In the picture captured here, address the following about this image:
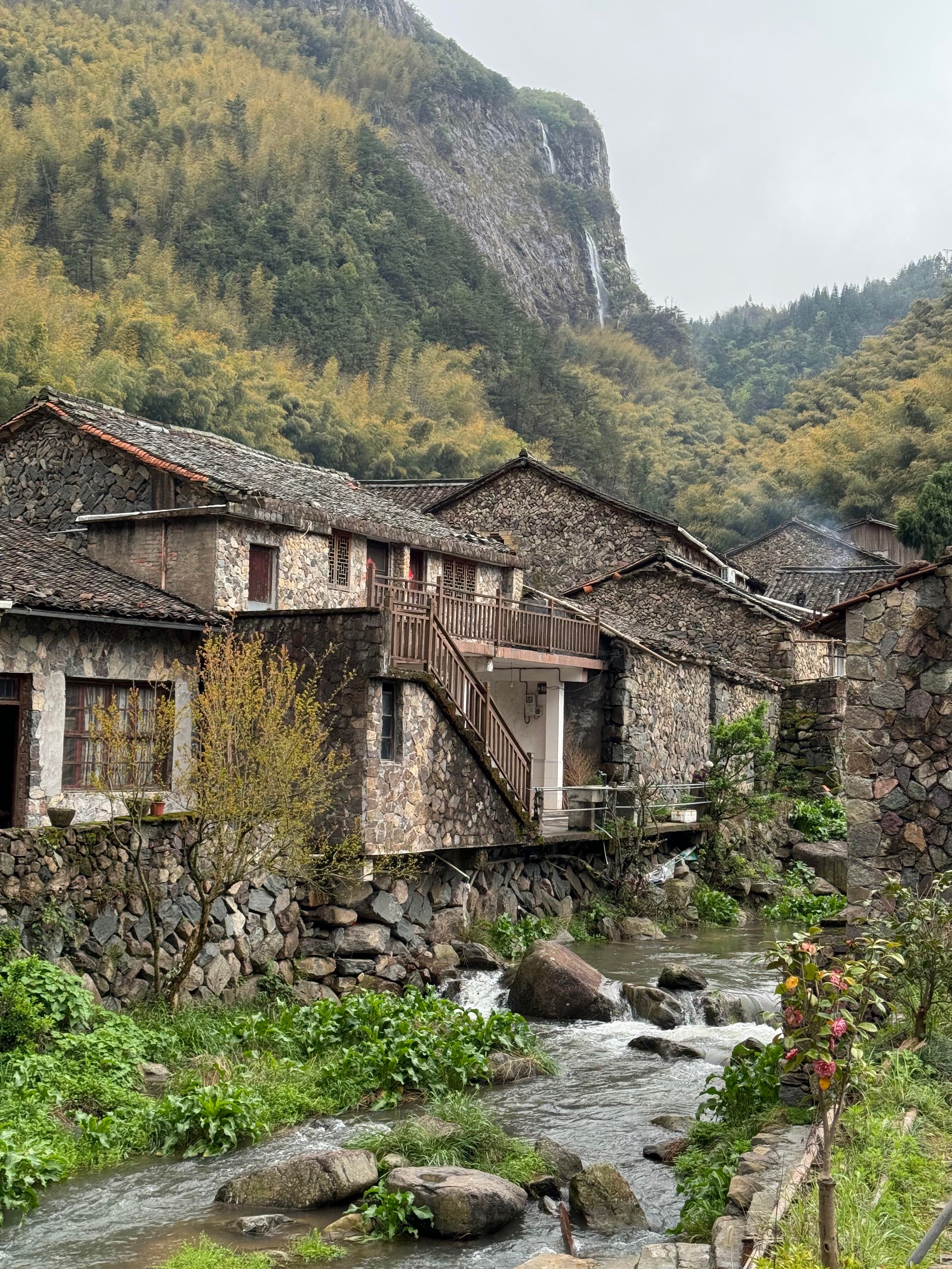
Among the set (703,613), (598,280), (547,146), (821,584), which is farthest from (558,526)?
(547,146)

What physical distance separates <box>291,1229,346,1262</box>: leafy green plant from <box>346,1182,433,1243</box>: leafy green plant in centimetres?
37

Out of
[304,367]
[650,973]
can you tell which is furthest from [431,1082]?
[304,367]

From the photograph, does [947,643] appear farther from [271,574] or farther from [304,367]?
[304,367]

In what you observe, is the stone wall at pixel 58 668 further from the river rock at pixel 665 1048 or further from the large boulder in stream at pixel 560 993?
the river rock at pixel 665 1048

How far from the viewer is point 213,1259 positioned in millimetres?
9797

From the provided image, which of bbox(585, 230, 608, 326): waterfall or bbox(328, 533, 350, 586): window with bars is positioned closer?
bbox(328, 533, 350, 586): window with bars

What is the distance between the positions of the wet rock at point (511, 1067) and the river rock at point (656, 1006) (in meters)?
2.79

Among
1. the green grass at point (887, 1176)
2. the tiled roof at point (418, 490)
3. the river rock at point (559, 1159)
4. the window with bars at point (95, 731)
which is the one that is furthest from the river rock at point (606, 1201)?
the tiled roof at point (418, 490)

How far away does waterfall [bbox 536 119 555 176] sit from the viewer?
140750 mm

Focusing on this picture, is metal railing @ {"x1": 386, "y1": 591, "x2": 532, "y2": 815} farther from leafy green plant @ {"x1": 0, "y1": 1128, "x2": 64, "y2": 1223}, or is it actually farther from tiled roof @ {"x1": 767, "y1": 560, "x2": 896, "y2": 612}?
tiled roof @ {"x1": 767, "y1": 560, "x2": 896, "y2": 612}

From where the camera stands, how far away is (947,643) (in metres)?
12.9

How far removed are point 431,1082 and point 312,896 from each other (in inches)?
186

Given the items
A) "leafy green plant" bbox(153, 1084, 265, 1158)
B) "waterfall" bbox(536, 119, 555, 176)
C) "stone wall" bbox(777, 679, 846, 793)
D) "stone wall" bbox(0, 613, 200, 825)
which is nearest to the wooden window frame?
"stone wall" bbox(0, 613, 200, 825)

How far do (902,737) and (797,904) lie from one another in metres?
15.2
